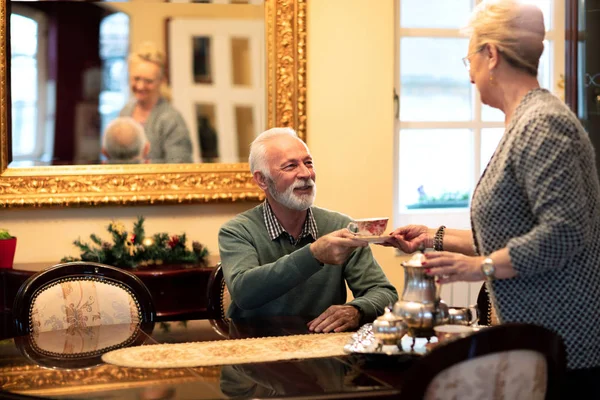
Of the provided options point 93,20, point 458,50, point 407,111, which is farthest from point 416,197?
point 93,20

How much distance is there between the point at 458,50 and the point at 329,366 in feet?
9.38

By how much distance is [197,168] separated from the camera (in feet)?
13.1

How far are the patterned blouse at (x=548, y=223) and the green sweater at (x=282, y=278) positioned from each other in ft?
2.47

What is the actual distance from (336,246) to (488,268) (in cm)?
66

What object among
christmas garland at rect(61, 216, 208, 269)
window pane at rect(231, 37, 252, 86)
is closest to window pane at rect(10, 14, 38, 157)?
christmas garland at rect(61, 216, 208, 269)

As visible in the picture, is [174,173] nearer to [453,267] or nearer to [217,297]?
[217,297]

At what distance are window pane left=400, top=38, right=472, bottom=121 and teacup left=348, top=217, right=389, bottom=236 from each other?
6.90ft

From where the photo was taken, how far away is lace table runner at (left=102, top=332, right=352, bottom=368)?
2.11 m

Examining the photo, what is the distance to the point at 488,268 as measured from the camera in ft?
6.22

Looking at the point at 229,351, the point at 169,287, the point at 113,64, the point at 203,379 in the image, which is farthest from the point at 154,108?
the point at 203,379

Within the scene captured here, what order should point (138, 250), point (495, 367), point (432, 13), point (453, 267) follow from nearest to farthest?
point (495, 367)
point (453, 267)
point (138, 250)
point (432, 13)

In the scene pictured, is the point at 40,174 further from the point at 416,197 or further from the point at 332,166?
the point at 416,197

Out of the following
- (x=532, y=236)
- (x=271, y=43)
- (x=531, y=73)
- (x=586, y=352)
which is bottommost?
(x=586, y=352)

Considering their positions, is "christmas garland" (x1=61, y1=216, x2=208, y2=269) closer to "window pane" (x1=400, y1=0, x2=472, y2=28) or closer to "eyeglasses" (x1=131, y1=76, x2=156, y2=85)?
"eyeglasses" (x1=131, y1=76, x2=156, y2=85)
